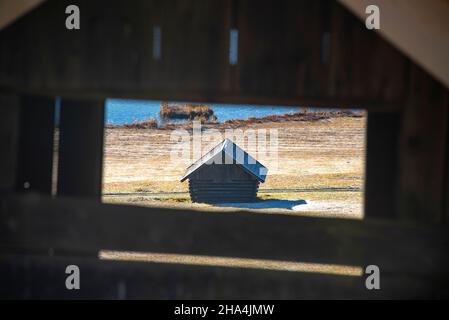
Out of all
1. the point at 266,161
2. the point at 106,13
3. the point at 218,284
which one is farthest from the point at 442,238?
the point at 266,161

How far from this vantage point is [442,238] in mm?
3479

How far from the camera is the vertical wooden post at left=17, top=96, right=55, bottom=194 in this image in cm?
411

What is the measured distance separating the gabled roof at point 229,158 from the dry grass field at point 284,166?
3.74 feet

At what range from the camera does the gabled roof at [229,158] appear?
57.1 ft

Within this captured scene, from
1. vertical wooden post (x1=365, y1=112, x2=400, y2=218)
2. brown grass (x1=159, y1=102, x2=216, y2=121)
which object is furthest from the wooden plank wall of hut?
brown grass (x1=159, y1=102, x2=216, y2=121)

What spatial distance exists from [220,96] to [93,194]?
1.23m

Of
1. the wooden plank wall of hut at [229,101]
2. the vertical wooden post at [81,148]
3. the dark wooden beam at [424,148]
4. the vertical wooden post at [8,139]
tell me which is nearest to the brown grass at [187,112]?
the vertical wooden post at [81,148]

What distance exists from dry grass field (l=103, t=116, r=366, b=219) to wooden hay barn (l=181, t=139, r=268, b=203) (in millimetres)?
634

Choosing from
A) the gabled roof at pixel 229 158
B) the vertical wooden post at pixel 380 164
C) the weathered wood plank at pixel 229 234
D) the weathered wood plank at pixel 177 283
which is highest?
the gabled roof at pixel 229 158

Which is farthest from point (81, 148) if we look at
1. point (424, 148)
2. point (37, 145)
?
point (424, 148)

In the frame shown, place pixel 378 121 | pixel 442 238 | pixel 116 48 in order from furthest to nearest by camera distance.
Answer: pixel 378 121 → pixel 116 48 → pixel 442 238

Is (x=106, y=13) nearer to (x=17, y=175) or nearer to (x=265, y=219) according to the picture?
(x=17, y=175)

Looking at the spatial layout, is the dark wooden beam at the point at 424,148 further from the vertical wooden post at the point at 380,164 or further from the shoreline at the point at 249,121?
the shoreline at the point at 249,121

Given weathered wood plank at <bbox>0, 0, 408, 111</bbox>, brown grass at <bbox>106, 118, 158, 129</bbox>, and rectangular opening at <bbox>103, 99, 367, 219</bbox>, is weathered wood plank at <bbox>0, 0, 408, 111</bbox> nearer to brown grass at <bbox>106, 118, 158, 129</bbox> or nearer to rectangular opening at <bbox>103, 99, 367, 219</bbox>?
rectangular opening at <bbox>103, 99, 367, 219</bbox>
